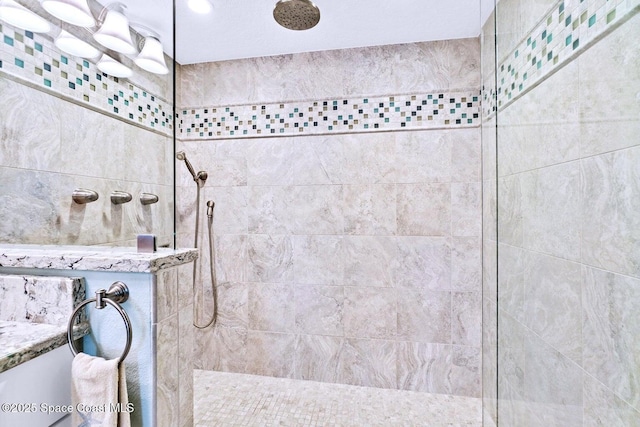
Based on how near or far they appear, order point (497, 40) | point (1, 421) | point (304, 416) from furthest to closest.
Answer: point (304, 416)
point (497, 40)
point (1, 421)

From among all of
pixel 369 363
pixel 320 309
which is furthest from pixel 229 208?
pixel 369 363

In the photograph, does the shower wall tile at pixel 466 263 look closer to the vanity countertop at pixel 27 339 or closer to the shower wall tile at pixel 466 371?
the shower wall tile at pixel 466 371

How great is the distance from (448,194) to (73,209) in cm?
175

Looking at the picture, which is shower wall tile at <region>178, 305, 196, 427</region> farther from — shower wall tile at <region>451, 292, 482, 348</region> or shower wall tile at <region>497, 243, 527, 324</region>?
shower wall tile at <region>451, 292, 482, 348</region>

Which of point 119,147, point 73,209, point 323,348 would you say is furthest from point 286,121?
point 323,348

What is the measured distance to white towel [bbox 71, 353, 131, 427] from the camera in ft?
2.46

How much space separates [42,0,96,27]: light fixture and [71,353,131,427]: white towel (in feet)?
3.44

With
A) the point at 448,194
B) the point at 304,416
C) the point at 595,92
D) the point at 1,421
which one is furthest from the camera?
the point at 448,194

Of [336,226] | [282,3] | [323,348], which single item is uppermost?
[282,3]

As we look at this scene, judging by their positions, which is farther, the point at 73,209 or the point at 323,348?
the point at 323,348

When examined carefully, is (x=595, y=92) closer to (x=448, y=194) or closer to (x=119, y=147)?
(x=448, y=194)

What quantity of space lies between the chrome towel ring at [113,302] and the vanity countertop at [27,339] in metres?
0.04

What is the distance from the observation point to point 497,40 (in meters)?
1.24

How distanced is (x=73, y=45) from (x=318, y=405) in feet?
6.35
